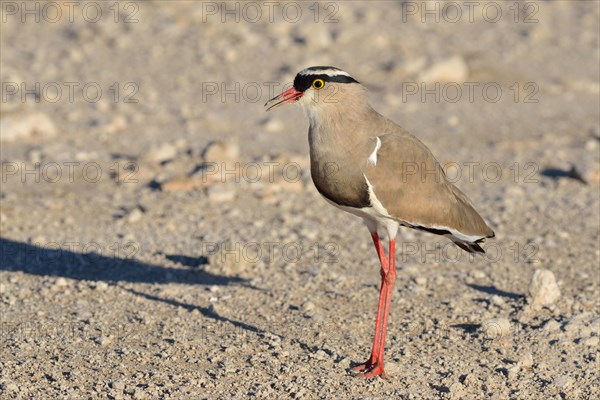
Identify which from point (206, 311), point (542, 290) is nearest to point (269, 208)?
point (206, 311)

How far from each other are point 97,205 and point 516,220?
145 inches

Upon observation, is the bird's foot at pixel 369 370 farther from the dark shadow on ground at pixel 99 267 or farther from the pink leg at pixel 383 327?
the dark shadow on ground at pixel 99 267

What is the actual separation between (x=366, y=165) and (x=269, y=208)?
3139mm

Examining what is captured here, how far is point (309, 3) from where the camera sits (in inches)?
617

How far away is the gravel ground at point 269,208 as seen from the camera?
6.22 meters

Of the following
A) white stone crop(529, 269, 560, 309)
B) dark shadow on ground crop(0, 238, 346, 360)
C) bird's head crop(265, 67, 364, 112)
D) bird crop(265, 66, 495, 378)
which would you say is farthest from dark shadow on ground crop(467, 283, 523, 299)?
bird's head crop(265, 67, 364, 112)

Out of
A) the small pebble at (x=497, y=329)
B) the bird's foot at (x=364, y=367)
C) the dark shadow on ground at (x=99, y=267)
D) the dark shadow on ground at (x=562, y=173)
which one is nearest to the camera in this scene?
the bird's foot at (x=364, y=367)

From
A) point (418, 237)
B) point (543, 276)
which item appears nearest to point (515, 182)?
point (418, 237)

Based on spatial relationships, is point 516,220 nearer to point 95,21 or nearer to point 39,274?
point 39,274

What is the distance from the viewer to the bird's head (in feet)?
20.2

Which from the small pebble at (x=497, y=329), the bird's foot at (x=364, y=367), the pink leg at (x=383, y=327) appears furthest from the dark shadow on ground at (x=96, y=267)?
the small pebble at (x=497, y=329)

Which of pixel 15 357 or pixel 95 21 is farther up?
pixel 95 21

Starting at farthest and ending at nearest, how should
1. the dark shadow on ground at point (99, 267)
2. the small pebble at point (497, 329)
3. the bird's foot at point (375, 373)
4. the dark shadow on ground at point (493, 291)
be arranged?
the dark shadow on ground at point (99, 267) < the dark shadow on ground at point (493, 291) < the small pebble at point (497, 329) < the bird's foot at point (375, 373)

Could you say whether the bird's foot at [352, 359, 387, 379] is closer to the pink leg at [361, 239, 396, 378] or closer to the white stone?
the pink leg at [361, 239, 396, 378]
